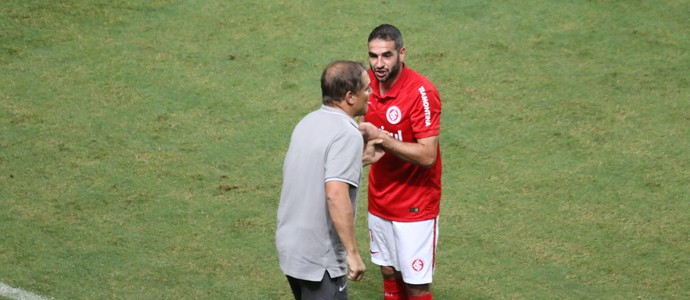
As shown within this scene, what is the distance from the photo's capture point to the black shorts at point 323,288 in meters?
5.82

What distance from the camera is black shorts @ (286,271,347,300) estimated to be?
5.82m

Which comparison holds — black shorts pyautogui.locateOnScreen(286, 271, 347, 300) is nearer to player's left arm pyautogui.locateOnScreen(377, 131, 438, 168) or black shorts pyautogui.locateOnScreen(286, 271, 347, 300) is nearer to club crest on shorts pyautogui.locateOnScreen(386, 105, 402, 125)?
player's left arm pyautogui.locateOnScreen(377, 131, 438, 168)

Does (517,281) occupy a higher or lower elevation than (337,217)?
lower

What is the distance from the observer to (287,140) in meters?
9.65

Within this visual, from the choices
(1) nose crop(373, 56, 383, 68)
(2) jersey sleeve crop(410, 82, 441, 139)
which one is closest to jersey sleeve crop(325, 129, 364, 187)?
(2) jersey sleeve crop(410, 82, 441, 139)

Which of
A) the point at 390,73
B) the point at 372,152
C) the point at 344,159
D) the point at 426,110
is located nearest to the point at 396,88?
the point at 390,73

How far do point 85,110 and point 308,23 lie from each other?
8.42 ft

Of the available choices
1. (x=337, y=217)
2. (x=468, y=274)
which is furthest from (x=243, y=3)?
(x=337, y=217)

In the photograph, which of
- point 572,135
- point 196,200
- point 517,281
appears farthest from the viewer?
point 572,135

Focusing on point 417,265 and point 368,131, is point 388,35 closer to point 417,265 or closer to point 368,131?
point 368,131

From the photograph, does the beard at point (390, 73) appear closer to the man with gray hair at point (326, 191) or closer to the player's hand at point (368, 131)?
the player's hand at point (368, 131)

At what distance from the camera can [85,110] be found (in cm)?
999

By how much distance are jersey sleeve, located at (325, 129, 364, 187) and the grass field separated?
2.16m

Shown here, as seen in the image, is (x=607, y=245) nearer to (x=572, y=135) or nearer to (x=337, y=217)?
(x=572, y=135)
